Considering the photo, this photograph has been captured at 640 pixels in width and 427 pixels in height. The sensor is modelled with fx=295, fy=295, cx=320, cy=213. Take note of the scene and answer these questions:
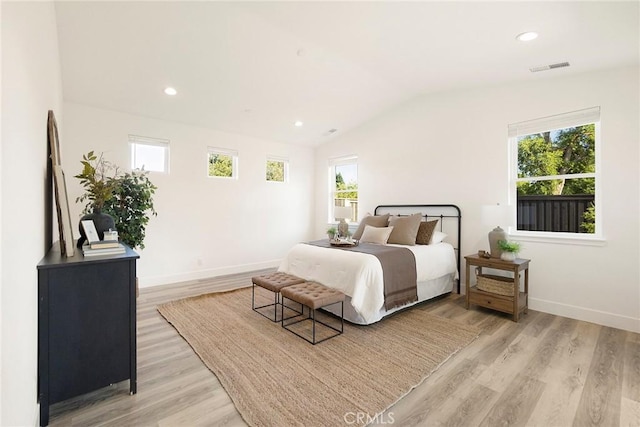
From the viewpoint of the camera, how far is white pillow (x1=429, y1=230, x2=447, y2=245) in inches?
158

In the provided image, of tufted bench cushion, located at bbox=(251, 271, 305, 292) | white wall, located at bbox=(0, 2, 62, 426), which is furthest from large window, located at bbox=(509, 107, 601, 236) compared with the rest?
white wall, located at bbox=(0, 2, 62, 426)

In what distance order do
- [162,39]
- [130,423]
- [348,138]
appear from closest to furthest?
[130,423], [162,39], [348,138]

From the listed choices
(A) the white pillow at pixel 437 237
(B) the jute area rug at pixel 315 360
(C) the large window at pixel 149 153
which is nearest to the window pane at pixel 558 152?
(A) the white pillow at pixel 437 237

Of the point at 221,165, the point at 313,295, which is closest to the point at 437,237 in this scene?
the point at 313,295

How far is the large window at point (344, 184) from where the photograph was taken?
5.80 m

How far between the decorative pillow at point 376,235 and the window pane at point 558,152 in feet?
5.94

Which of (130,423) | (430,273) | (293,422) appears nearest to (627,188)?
(430,273)

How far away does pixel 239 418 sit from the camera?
1744 millimetres

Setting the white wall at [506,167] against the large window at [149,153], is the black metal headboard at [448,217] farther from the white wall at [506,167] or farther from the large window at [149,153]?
the large window at [149,153]

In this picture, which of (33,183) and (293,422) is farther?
(293,422)

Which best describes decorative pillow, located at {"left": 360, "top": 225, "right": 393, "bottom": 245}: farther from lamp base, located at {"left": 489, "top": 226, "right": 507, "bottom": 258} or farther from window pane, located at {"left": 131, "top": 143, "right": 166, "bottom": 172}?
window pane, located at {"left": 131, "top": 143, "right": 166, "bottom": 172}

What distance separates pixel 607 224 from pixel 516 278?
108 centimetres

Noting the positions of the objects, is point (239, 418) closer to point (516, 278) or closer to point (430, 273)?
point (430, 273)

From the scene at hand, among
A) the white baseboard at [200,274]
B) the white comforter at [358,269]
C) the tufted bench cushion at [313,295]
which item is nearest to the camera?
the tufted bench cushion at [313,295]
